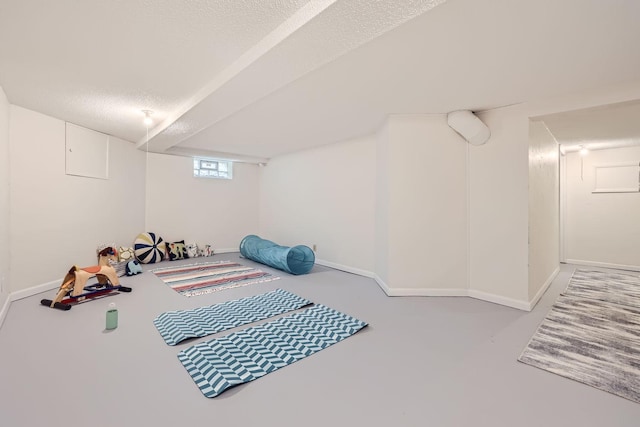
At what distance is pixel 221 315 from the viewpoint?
107 inches

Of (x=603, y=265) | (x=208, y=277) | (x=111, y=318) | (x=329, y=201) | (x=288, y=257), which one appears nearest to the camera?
(x=111, y=318)

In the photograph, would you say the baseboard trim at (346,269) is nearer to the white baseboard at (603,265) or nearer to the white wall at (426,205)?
the white wall at (426,205)

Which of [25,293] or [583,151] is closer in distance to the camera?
[25,293]

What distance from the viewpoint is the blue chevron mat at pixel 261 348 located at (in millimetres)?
1737

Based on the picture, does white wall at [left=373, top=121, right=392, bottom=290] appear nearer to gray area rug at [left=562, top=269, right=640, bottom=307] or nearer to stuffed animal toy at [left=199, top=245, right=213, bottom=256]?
gray area rug at [left=562, top=269, right=640, bottom=307]

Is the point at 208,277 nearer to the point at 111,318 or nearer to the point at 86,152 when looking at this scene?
the point at 111,318

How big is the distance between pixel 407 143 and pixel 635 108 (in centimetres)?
257

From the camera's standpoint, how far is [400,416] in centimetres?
144

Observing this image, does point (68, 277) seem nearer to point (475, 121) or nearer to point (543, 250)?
point (475, 121)

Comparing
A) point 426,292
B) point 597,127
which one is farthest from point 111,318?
point 597,127

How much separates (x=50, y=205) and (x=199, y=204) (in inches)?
108

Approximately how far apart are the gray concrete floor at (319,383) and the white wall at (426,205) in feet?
2.70

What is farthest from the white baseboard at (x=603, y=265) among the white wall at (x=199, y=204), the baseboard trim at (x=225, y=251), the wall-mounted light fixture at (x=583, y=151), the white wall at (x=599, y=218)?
the baseboard trim at (x=225, y=251)

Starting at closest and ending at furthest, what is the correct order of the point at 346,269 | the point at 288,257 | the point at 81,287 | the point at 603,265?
the point at 81,287, the point at 288,257, the point at 346,269, the point at 603,265
